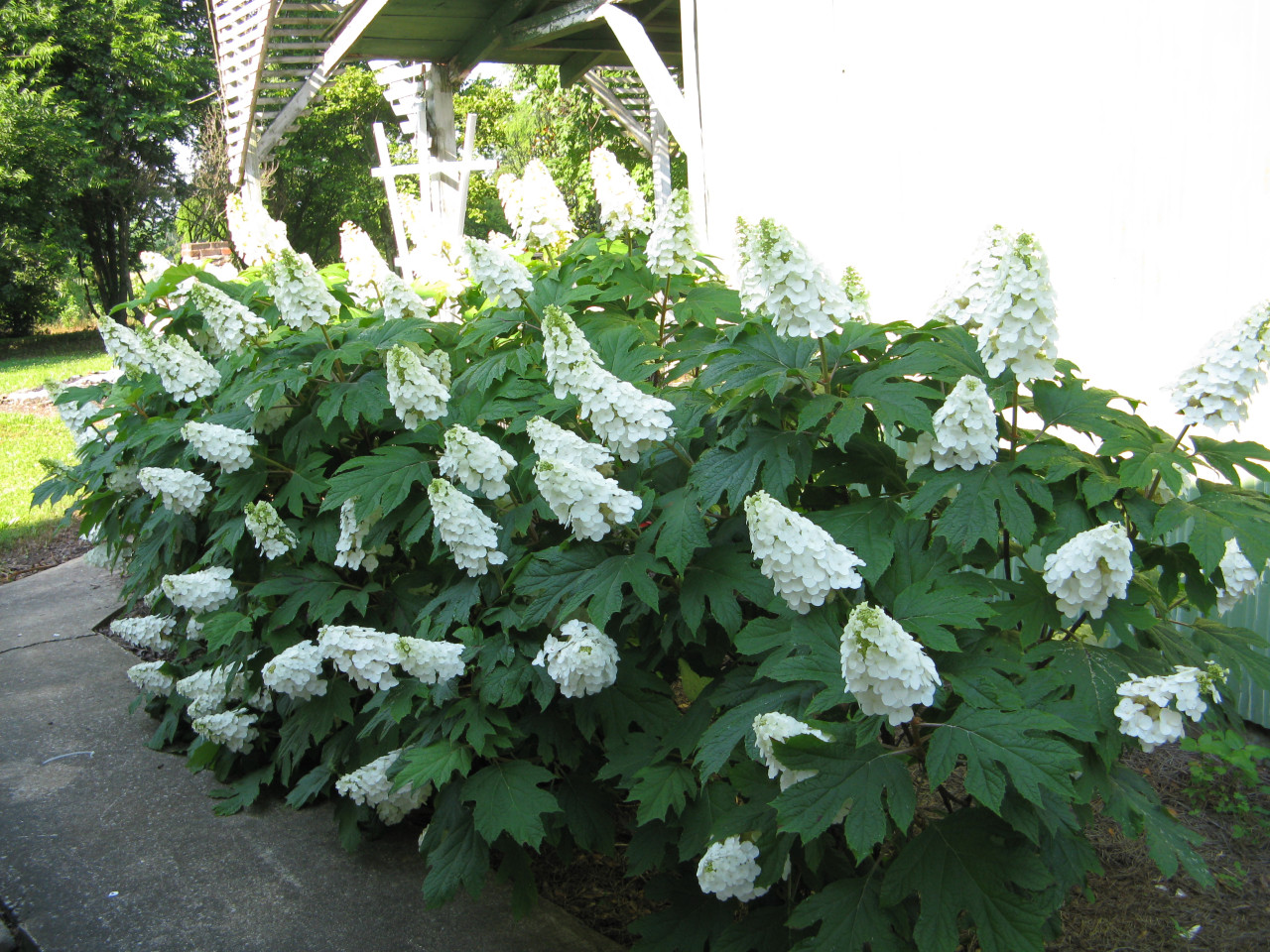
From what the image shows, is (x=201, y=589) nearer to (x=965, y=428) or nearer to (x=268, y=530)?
(x=268, y=530)

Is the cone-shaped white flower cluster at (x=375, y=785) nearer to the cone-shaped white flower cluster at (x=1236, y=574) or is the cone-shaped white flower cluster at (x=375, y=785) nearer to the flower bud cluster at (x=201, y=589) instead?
the flower bud cluster at (x=201, y=589)

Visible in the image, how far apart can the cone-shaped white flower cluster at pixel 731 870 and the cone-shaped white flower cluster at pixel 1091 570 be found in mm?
775

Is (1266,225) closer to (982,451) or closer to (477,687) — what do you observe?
(982,451)

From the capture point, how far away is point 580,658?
206 cm

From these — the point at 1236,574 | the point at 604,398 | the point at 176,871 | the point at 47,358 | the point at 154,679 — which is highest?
the point at 604,398

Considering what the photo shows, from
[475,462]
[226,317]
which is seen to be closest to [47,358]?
[226,317]

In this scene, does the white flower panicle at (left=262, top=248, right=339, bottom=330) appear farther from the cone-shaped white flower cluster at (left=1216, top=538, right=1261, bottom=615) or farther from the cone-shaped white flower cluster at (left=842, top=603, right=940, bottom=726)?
the cone-shaped white flower cluster at (left=1216, top=538, right=1261, bottom=615)

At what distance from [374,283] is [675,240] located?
1548 mm

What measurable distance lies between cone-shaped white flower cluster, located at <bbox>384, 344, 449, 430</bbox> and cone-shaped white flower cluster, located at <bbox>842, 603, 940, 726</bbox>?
148cm

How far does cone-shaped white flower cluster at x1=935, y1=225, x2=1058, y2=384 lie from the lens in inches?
71.2

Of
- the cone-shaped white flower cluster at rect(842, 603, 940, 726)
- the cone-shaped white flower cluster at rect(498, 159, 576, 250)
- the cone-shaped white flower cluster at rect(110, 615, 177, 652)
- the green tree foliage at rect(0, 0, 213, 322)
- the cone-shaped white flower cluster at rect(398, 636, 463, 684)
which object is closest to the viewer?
the cone-shaped white flower cluster at rect(842, 603, 940, 726)

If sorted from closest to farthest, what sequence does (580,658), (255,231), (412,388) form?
1. (580,658)
2. (412,388)
3. (255,231)

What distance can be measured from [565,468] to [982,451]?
839 mm

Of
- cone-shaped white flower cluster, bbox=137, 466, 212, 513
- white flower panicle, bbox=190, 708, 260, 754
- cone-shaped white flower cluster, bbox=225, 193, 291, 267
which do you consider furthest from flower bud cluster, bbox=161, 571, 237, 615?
cone-shaped white flower cluster, bbox=225, 193, 291, 267
